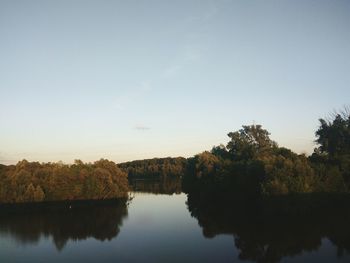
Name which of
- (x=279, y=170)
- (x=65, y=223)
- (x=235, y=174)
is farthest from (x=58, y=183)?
(x=279, y=170)

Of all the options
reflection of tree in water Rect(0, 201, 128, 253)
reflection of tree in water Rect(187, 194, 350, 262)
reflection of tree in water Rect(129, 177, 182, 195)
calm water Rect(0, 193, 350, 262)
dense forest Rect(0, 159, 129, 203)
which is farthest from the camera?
reflection of tree in water Rect(129, 177, 182, 195)

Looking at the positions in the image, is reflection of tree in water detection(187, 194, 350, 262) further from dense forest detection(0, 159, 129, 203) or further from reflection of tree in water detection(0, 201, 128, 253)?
dense forest detection(0, 159, 129, 203)

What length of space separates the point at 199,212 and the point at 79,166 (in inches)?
1651

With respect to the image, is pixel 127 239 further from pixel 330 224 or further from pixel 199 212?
pixel 330 224

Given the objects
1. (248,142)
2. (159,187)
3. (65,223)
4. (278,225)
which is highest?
(248,142)

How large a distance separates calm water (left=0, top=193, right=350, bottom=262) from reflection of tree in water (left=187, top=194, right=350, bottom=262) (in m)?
0.11

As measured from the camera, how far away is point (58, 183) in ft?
276

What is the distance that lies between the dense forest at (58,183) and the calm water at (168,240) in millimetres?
19326

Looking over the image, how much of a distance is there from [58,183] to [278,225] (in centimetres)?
5613

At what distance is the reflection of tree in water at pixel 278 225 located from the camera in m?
37.3

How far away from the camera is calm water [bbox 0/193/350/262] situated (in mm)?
36094

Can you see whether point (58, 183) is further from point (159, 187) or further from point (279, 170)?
point (159, 187)

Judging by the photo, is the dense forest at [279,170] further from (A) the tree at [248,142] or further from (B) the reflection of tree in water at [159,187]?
(B) the reflection of tree in water at [159,187]

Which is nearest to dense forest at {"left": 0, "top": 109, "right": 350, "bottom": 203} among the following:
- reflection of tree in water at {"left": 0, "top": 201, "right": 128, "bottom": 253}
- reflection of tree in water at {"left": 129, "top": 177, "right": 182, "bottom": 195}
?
reflection of tree in water at {"left": 0, "top": 201, "right": 128, "bottom": 253}
